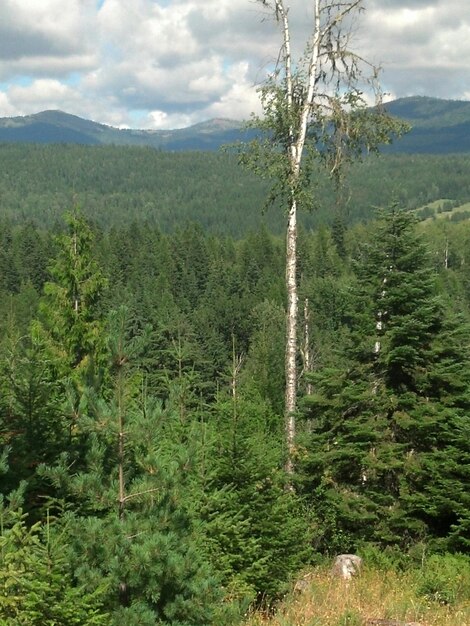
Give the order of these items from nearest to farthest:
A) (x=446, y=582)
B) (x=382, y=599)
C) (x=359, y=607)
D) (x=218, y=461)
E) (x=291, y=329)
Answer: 1. (x=359, y=607)
2. (x=382, y=599)
3. (x=446, y=582)
4. (x=218, y=461)
5. (x=291, y=329)

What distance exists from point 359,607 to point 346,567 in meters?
2.25

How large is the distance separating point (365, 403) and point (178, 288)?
83.4m

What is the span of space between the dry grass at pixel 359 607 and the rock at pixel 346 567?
1.40ft

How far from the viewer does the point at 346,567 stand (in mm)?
10531

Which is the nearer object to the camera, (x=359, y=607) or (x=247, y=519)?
(x=359, y=607)

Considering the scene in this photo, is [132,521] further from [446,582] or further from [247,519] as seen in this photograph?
[446,582]

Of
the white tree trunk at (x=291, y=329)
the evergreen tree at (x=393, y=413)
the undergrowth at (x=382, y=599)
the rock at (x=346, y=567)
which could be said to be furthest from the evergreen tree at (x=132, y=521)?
the white tree trunk at (x=291, y=329)

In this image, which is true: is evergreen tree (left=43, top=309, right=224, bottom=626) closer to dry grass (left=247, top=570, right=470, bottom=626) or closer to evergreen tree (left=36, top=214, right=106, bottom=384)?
dry grass (left=247, top=570, right=470, bottom=626)

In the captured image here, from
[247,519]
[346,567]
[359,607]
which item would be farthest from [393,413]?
[359,607]

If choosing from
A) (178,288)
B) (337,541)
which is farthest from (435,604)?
(178,288)

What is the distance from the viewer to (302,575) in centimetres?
995

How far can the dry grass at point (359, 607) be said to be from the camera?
24.7ft

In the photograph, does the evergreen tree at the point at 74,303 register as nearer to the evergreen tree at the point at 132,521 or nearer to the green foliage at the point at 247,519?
the green foliage at the point at 247,519

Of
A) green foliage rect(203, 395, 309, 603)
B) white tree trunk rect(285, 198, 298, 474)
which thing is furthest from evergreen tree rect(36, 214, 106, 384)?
green foliage rect(203, 395, 309, 603)
